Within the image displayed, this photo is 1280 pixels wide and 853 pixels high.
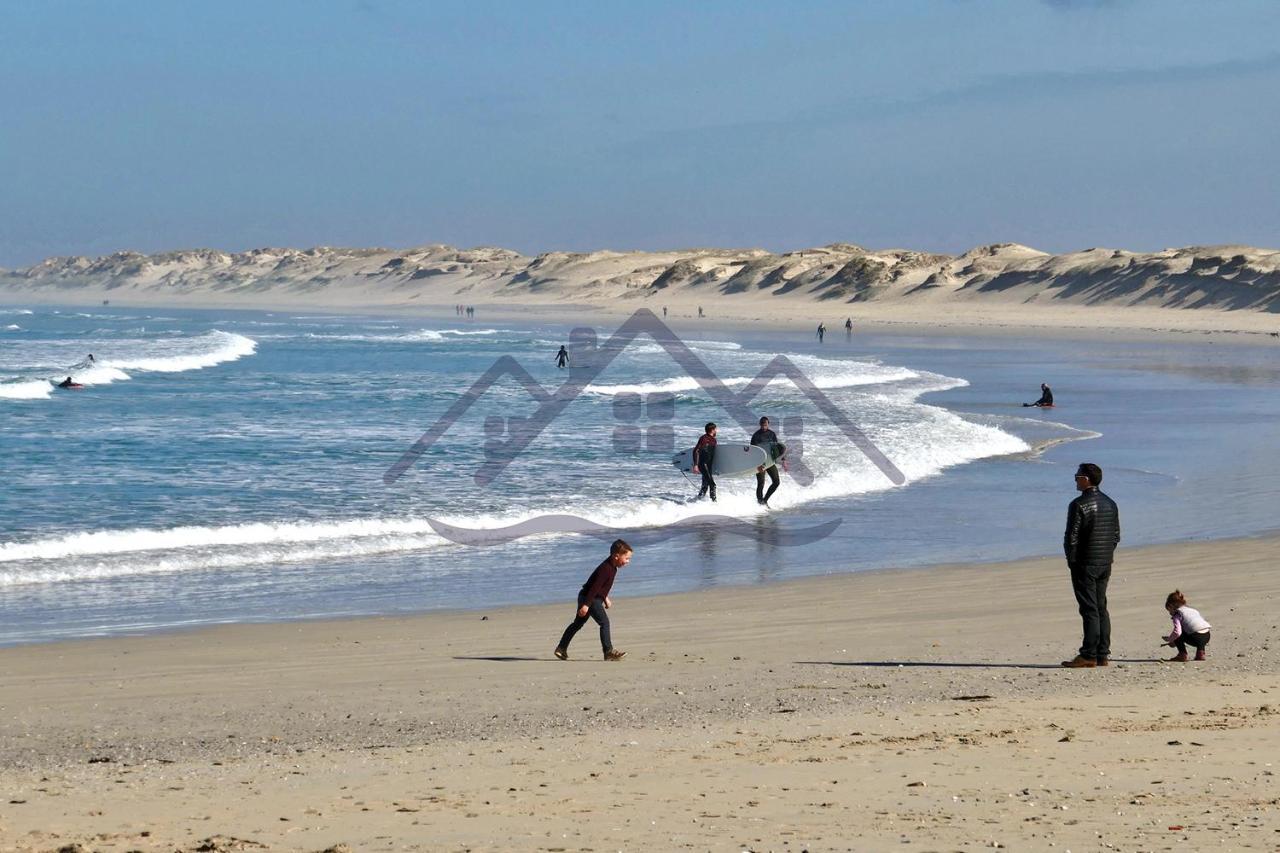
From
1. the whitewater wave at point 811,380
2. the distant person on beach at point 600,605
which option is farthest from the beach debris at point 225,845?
the whitewater wave at point 811,380

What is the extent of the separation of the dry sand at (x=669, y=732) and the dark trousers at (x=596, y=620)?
0.19 m

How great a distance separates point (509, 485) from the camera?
2008 centimetres

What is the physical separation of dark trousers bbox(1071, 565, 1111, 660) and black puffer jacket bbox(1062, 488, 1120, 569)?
0.07 meters

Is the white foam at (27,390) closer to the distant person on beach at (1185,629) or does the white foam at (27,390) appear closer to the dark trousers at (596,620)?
the dark trousers at (596,620)

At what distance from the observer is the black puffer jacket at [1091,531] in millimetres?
9758

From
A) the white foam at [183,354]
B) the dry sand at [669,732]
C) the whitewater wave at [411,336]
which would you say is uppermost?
the whitewater wave at [411,336]

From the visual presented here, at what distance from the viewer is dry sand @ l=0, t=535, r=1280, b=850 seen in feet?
19.5

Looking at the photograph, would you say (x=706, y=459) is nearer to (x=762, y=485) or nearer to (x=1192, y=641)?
(x=762, y=485)

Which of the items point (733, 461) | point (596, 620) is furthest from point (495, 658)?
point (733, 461)

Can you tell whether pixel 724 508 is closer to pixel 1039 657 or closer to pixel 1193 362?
pixel 1039 657

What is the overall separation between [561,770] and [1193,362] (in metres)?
46.8

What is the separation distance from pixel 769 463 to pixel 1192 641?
999cm

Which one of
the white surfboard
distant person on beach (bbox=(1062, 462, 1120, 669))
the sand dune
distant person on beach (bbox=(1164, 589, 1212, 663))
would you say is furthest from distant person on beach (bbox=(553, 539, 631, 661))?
the sand dune

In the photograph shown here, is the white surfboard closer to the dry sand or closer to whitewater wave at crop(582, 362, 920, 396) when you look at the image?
the dry sand
